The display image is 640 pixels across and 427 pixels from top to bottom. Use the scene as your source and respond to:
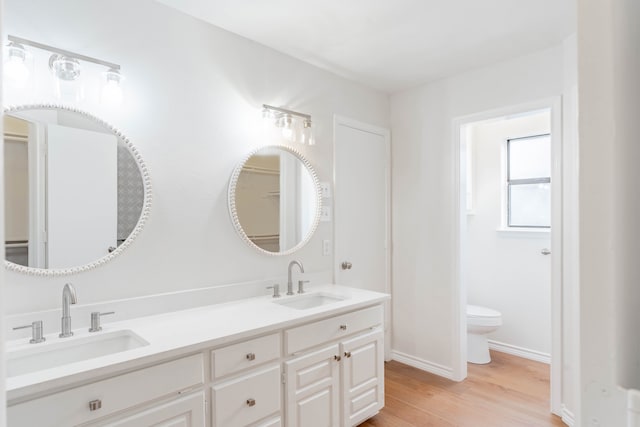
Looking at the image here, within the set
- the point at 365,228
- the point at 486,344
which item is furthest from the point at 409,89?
the point at 486,344

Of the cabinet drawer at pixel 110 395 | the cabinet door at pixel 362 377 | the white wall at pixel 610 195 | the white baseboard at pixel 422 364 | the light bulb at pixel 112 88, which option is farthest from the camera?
the white baseboard at pixel 422 364

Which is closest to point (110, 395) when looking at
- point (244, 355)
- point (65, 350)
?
point (65, 350)

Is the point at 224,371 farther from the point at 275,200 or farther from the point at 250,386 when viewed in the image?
the point at 275,200

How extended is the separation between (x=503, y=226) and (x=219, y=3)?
3.11 metres

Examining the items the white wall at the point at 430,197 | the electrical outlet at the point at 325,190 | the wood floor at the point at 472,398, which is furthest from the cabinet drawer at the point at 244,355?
the white wall at the point at 430,197

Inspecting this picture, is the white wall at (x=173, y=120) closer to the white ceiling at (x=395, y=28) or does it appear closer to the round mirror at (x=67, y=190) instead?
the round mirror at (x=67, y=190)

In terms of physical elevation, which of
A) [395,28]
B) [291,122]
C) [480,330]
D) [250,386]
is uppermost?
[395,28]

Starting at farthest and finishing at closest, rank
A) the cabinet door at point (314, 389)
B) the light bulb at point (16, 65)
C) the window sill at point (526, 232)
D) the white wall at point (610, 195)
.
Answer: the window sill at point (526, 232) < the cabinet door at point (314, 389) < the light bulb at point (16, 65) < the white wall at point (610, 195)

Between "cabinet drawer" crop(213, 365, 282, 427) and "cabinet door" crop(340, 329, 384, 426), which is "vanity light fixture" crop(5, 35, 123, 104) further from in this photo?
"cabinet door" crop(340, 329, 384, 426)

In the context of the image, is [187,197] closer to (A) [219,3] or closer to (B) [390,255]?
(A) [219,3]

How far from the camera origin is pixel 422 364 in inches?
122

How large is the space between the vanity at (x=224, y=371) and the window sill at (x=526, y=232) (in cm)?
184

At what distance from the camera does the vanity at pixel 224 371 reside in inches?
47.4

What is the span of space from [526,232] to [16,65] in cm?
373
